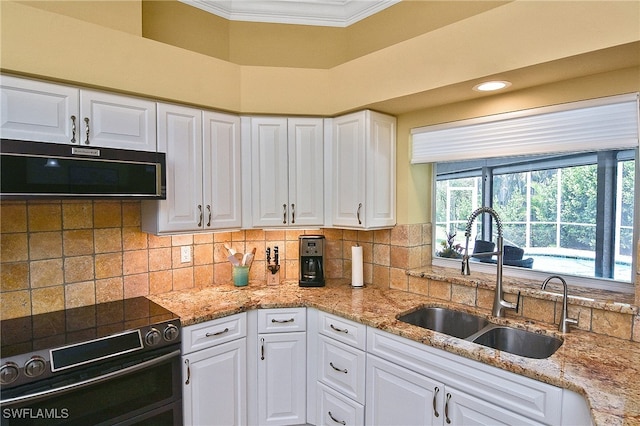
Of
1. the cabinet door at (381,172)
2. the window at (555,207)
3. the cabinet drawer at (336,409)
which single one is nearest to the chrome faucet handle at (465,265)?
the window at (555,207)

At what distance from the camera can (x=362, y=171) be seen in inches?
94.0

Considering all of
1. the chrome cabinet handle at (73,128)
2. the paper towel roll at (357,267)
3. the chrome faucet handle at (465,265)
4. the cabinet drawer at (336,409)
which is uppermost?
the chrome cabinet handle at (73,128)

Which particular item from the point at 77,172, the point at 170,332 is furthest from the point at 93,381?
the point at 77,172

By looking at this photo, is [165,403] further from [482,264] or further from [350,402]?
[482,264]

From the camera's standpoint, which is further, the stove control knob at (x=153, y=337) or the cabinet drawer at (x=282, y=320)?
the cabinet drawer at (x=282, y=320)

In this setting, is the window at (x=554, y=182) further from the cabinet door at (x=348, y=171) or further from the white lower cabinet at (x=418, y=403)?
the white lower cabinet at (x=418, y=403)

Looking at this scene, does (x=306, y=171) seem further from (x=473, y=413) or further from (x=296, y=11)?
(x=473, y=413)

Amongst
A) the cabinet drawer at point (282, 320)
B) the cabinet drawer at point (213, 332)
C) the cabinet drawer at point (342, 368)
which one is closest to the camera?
the cabinet drawer at point (213, 332)

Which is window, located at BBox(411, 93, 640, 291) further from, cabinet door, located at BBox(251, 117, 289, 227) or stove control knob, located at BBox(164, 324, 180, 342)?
stove control knob, located at BBox(164, 324, 180, 342)

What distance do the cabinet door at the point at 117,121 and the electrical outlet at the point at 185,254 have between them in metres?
0.76

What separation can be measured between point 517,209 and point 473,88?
2.72 feet

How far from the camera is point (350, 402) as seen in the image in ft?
6.84

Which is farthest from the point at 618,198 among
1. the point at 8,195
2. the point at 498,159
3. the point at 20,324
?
the point at 20,324

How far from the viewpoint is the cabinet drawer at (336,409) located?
2055mm
